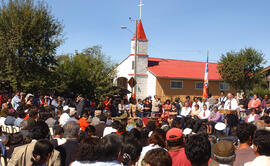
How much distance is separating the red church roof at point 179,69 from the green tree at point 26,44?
1741cm

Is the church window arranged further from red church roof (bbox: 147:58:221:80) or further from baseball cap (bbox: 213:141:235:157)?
baseball cap (bbox: 213:141:235:157)

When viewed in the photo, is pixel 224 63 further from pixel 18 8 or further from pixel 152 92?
pixel 18 8

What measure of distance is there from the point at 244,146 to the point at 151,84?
3113 cm

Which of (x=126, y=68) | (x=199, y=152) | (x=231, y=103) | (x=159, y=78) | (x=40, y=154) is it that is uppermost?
(x=126, y=68)

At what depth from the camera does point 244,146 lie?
4.35 metres

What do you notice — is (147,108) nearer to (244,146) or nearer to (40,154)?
(244,146)

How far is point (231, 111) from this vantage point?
12.8 metres

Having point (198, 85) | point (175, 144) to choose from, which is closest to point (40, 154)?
point (175, 144)

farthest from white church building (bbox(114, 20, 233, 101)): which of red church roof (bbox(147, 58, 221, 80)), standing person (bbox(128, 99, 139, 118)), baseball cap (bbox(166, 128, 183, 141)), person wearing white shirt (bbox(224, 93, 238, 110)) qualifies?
baseball cap (bbox(166, 128, 183, 141))

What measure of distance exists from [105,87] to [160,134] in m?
17.1

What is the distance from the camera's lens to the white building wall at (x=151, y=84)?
34975mm

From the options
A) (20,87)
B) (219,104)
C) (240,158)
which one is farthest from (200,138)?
(20,87)

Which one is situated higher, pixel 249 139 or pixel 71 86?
pixel 71 86

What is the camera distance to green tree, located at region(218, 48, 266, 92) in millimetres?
32781
